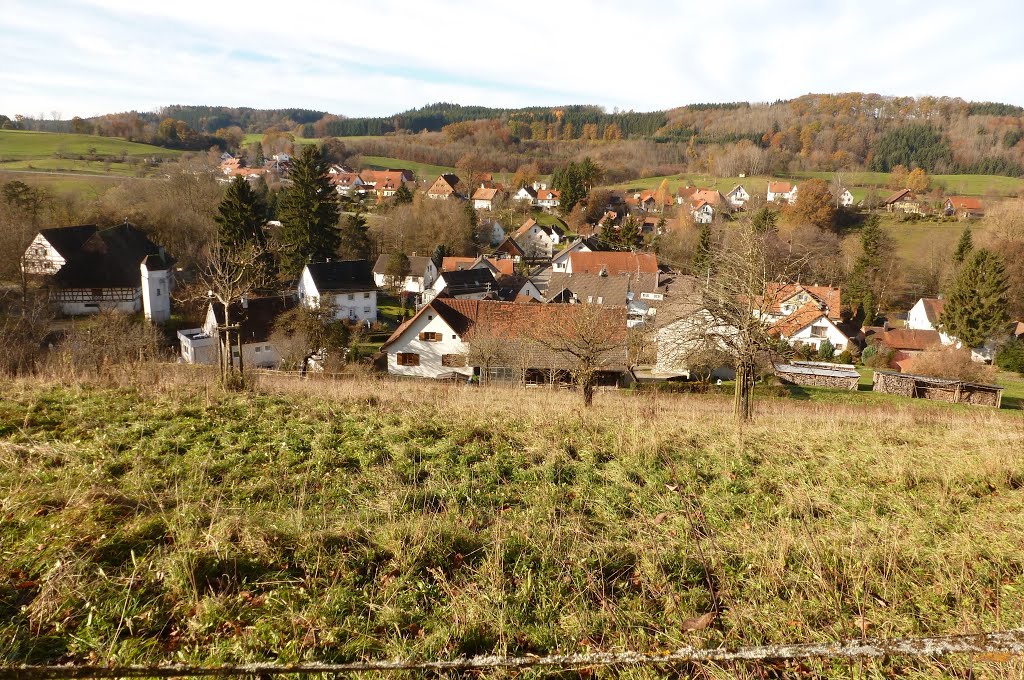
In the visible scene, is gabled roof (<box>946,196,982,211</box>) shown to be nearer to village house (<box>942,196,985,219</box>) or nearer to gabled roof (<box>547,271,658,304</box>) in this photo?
village house (<box>942,196,985,219</box>)

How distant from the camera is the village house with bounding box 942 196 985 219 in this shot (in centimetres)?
7706

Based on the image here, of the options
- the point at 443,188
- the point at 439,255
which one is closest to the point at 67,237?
the point at 439,255

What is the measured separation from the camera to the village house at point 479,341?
2511 centimetres

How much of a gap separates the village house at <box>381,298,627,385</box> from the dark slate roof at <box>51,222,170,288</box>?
1845 cm

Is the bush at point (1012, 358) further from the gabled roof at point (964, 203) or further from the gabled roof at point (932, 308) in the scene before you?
the gabled roof at point (964, 203)

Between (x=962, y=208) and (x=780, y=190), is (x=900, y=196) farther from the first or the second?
(x=780, y=190)

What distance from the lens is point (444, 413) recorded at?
8203 millimetres

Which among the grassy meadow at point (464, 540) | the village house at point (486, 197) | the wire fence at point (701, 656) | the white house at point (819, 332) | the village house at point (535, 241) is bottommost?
the white house at point (819, 332)

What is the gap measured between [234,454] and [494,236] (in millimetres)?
70415

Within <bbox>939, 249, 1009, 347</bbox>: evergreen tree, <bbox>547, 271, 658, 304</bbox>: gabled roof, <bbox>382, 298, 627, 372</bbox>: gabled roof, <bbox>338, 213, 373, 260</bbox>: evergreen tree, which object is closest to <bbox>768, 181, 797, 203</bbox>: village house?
<bbox>939, 249, 1009, 347</bbox>: evergreen tree

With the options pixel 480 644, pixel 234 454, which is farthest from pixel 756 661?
pixel 234 454

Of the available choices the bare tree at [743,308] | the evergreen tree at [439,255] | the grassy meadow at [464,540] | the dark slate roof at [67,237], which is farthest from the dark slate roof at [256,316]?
the bare tree at [743,308]

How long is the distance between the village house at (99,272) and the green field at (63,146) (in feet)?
162

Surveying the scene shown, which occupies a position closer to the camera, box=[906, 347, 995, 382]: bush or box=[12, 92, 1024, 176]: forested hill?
box=[906, 347, 995, 382]: bush
